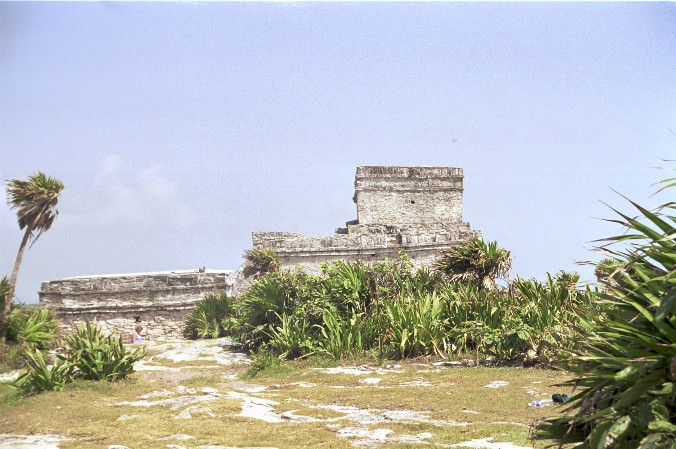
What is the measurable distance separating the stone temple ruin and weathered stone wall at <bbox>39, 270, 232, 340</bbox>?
3 centimetres

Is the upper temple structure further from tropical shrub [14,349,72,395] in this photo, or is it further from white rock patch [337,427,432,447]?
white rock patch [337,427,432,447]

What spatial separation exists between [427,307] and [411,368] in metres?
1.82

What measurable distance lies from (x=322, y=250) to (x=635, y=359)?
1978cm

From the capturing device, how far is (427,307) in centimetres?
1345

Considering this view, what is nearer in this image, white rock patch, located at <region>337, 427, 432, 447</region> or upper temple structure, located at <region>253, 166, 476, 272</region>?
white rock patch, located at <region>337, 427, 432, 447</region>

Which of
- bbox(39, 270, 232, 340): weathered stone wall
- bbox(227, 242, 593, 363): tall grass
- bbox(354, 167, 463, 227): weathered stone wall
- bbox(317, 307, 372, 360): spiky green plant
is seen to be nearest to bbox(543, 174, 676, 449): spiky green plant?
bbox(227, 242, 593, 363): tall grass

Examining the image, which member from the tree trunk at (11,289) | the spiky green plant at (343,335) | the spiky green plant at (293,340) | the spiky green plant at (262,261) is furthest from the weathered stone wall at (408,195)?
the tree trunk at (11,289)

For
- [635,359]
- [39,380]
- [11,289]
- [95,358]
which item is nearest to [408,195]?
[11,289]

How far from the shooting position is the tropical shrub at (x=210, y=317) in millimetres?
19734

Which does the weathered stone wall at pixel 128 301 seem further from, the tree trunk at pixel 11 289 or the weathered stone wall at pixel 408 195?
the weathered stone wall at pixel 408 195

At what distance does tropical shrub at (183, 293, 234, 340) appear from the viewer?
1973cm

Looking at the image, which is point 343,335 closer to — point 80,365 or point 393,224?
point 80,365

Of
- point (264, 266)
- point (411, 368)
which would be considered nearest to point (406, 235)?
point (264, 266)

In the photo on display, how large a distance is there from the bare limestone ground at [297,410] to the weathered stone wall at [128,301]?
8811 millimetres
